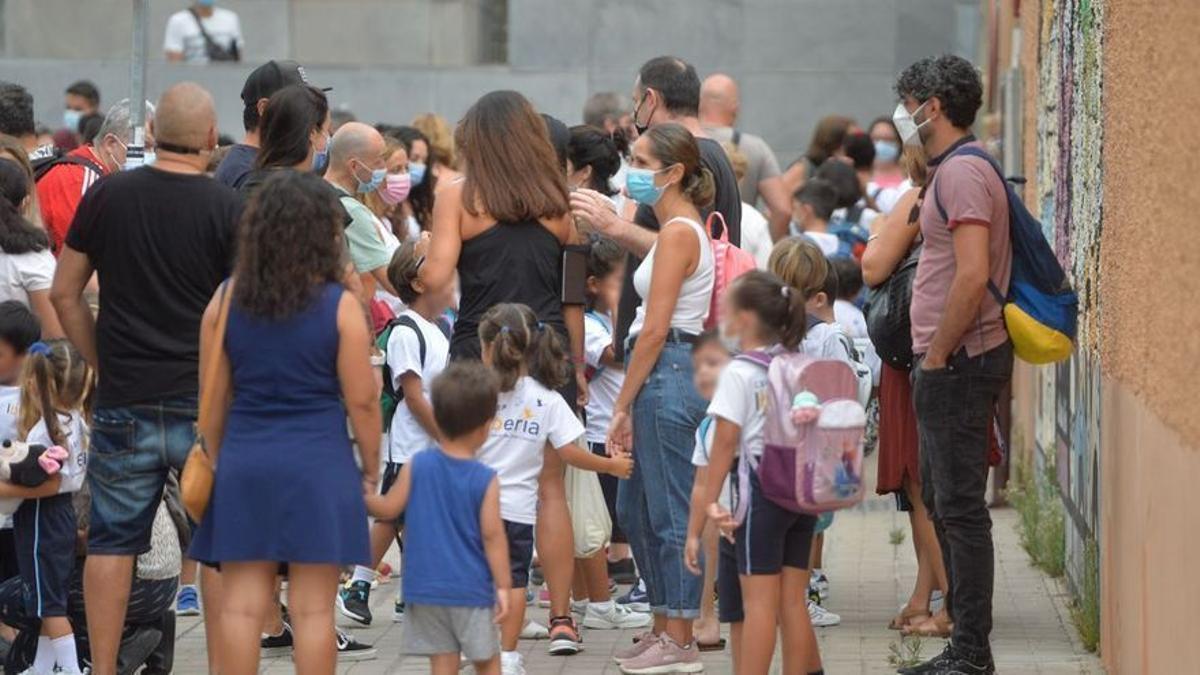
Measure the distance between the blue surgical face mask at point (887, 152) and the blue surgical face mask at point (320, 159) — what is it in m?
6.67

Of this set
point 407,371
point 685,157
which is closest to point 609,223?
point 685,157

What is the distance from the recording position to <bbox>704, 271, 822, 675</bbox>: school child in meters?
6.71

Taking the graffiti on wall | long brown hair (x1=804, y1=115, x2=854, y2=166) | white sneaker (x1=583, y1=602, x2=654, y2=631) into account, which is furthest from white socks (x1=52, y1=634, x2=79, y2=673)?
long brown hair (x1=804, y1=115, x2=854, y2=166)

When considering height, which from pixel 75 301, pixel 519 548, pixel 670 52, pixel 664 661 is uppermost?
pixel 670 52

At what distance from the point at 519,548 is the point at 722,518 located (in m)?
1.31

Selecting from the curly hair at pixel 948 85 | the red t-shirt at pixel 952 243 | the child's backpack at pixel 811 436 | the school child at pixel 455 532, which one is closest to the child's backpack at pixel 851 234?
the curly hair at pixel 948 85

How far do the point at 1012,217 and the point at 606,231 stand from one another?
1.43 m

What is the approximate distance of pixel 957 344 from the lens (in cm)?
755

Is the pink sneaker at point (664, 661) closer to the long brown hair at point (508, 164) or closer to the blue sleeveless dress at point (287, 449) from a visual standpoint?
the long brown hair at point (508, 164)

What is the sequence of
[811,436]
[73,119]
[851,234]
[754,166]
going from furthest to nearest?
1. [73,119]
2. [851,234]
3. [754,166]
4. [811,436]

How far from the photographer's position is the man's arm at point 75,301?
723cm

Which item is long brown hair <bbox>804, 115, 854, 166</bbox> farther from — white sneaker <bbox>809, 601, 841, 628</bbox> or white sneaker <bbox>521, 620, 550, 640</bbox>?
white sneaker <bbox>521, 620, 550, 640</bbox>

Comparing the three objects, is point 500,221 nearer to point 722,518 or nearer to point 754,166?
point 722,518

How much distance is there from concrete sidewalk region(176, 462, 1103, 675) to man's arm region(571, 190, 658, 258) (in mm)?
1562
